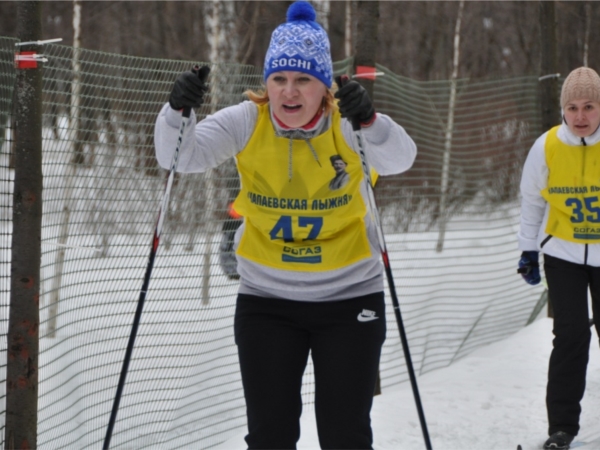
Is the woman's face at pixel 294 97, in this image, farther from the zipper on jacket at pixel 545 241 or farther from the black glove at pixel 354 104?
the zipper on jacket at pixel 545 241

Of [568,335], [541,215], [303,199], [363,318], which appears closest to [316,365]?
[363,318]

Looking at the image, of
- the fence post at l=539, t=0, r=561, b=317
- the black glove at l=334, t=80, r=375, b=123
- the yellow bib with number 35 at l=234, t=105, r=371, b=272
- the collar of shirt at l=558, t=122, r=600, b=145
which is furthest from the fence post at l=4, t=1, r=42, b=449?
the fence post at l=539, t=0, r=561, b=317

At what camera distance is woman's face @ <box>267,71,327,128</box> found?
3.00 m

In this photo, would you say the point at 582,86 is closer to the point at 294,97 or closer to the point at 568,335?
the point at 568,335

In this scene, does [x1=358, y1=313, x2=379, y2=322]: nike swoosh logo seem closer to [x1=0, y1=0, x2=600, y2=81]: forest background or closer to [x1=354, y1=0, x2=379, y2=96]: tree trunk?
[x1=354, y1=0, x2=379, y2=96]: tree trunk

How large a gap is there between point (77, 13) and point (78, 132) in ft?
17.8

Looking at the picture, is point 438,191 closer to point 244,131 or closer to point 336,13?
point 244,131

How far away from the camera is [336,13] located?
19281 millimetres

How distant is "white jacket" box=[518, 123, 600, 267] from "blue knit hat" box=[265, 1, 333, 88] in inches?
75.7

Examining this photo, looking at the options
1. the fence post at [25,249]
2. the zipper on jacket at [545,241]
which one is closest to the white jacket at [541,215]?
the zipper on jacket at [545,241]

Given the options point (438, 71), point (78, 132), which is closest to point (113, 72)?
point (78, 132)

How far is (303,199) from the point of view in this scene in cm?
303

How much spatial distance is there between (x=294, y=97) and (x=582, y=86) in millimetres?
2085

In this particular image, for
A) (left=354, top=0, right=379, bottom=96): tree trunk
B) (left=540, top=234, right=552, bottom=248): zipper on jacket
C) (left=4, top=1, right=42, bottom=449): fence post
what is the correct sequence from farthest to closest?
(left=354, top=0, right=379, bottom=96): tree trunk → (left=540, top=234, right=552, bottom=248): zipper on jacket → (left=4, top=1, right=42, bottom=449): fence post
